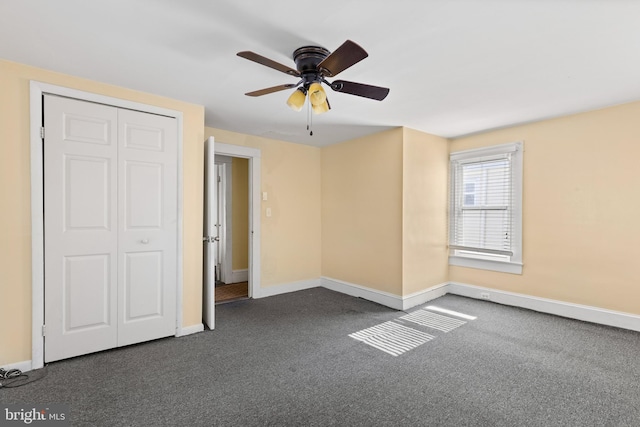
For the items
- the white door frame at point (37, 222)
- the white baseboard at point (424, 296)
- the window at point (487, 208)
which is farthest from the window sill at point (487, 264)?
the white door frame at point (37, 222)

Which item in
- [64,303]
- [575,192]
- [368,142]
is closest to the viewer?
[64,303]

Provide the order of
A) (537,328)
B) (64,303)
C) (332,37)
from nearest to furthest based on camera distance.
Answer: (332,37), (64,303), (537,328)

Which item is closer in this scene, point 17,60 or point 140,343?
point 17,60

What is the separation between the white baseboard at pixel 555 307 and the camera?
10.4 ft

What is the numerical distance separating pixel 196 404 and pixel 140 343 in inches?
50.3

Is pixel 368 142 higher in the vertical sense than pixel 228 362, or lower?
higher

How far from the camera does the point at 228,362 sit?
8.30 feet

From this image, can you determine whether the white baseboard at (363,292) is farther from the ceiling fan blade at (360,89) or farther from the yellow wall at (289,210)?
the ceiling fan blade at (360,89)

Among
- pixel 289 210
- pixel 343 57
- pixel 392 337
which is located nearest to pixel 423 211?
pixel 392 337

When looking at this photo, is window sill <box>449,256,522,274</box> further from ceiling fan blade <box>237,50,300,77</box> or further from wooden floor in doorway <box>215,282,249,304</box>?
ceiling fan blade <box>237,50,300,77</box>

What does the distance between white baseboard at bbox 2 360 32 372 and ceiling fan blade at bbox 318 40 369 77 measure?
3.22 metres

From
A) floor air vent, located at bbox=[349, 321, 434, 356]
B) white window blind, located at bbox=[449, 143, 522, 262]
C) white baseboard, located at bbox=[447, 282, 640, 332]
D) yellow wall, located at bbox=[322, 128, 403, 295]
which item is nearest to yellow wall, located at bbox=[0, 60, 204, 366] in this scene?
floor air vent, located at bbox=[349, 321, 434, 356]

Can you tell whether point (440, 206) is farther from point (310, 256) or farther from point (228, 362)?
point (228, 362)

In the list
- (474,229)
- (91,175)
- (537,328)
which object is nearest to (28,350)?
(91,175)
